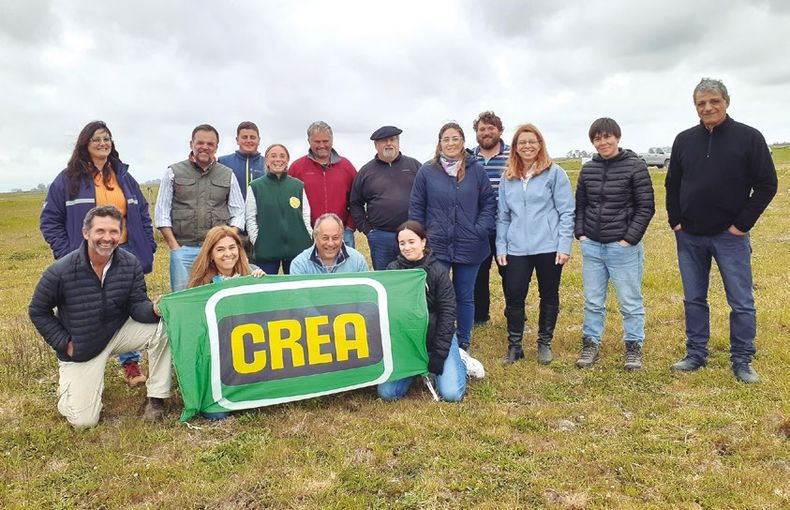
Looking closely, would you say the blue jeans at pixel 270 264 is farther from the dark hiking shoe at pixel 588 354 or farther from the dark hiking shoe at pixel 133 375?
the dark hiking shoe at pixel 588 354

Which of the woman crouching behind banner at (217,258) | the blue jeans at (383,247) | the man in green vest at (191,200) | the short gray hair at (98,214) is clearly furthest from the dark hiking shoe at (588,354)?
the short gray hair at (98,214)

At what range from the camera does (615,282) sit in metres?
6.28

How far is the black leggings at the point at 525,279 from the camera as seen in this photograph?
6398 millimetres

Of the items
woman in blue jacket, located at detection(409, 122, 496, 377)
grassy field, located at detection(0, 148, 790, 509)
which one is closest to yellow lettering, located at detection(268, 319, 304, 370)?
grassy field, located at detection(0, 148, 790, 509)

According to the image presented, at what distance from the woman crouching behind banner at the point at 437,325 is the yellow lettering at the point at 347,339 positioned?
46 cm

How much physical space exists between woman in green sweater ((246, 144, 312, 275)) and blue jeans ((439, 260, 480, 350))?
1.81m

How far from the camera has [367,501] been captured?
12.6 ft

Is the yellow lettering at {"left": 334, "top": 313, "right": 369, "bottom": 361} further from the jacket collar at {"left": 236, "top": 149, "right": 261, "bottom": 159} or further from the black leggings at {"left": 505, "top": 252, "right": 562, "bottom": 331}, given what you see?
the jacket collar at {"left": 236, "top": 149, "right": 261, "bottom": 159}

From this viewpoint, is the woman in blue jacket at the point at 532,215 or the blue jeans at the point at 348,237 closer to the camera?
the woman in blue jacket at the point at 532,215

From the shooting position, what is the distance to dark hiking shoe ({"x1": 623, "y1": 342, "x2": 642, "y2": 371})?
6328 millimetres

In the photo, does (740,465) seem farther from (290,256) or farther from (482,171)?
(290,256)

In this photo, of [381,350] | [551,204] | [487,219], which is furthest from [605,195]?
[381,350]

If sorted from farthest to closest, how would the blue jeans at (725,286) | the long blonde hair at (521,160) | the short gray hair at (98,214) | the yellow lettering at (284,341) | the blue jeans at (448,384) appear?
the long blonde hair at (521,160)
the blue jeans at (725,286)
the blue jeans at (448,384)
the yellow lettering at (284,341)
the short gray hair at (98,214)

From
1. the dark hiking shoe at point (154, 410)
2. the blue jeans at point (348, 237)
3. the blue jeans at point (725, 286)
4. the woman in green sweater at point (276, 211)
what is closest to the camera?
the dark hiking shoe at point (154, 410)
